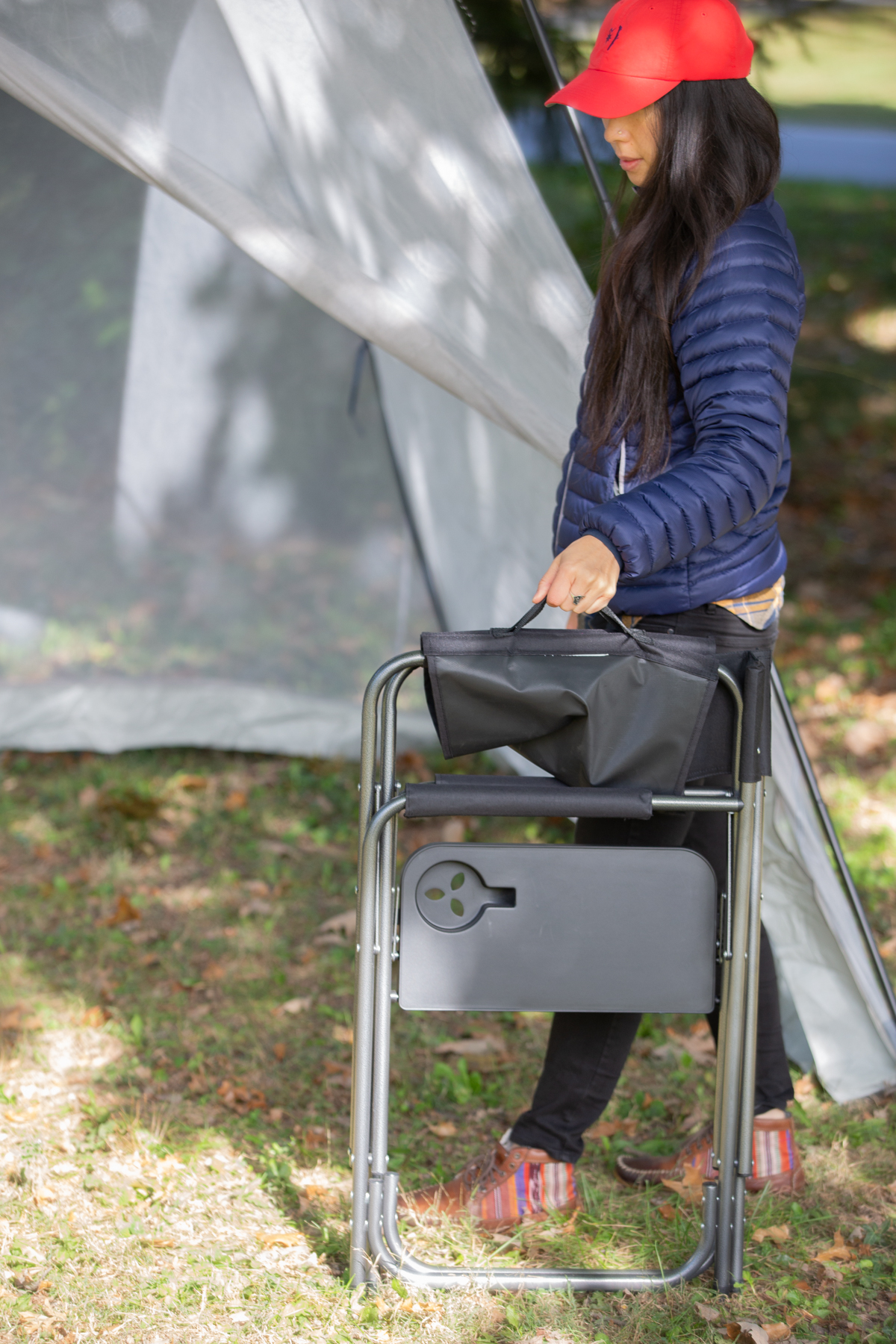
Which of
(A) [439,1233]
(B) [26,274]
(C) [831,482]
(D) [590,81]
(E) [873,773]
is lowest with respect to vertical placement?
(A) [439,1233]

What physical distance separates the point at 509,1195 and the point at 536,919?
2.27 feet

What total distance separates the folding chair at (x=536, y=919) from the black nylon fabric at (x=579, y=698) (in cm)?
5

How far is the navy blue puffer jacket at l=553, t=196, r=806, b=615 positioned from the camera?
5.74ft

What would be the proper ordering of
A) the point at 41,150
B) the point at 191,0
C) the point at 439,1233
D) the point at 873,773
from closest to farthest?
the point at 439,1233, the point at 191,0, the point at 41,150, the point at 873,773

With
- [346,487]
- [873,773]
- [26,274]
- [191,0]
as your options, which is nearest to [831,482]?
[873,773]

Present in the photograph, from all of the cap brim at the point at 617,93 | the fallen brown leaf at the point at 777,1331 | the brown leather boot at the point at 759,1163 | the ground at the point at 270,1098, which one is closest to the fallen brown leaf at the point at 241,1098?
the ground at the point at 270,1098

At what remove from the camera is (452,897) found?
6.21 feet

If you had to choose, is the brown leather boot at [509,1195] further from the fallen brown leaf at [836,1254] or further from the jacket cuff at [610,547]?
the jacket cuff at [610,547]

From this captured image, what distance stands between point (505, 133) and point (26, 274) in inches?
78.9

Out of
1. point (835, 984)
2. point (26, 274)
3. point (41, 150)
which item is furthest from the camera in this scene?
point (26, 274)

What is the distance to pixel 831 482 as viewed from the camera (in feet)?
25.2

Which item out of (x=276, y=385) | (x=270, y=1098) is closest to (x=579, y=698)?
(x=270, y=1098)

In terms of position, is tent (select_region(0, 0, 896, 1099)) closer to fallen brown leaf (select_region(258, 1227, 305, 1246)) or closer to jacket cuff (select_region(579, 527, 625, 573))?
jacket cuff (select_region(579, 527, 625, 573))

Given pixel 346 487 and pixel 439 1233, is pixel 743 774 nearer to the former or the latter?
pixel 439 1233
